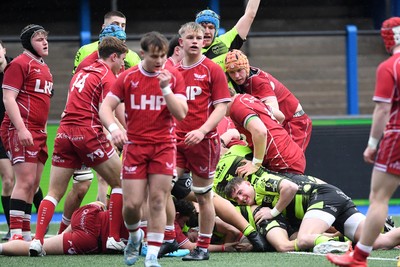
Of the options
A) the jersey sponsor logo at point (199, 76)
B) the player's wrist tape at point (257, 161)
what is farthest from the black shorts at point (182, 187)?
the jersey sponsor logo at point (199, 76)

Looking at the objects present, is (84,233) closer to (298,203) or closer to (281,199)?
(281,199)

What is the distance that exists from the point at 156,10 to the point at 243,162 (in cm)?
987

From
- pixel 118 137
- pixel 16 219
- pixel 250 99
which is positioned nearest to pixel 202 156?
pixel 118 137

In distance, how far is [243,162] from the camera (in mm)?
9891

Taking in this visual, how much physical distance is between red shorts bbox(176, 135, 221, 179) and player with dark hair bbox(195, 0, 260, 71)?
2.02 meters

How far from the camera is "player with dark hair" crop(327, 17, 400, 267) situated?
7.29 meters

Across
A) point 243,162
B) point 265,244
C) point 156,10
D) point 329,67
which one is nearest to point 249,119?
point 243,162

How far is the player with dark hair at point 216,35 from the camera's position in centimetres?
1048

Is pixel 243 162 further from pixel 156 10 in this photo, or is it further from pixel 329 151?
pixel 156 10

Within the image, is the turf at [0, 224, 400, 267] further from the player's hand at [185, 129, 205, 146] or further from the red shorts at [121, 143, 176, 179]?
the player's hand at [185, 129, 205, 146]

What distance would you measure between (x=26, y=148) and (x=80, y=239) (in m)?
1.13

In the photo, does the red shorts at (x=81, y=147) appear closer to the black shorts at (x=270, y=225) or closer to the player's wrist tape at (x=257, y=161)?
the player's wrist tape at (x=257, y=161)

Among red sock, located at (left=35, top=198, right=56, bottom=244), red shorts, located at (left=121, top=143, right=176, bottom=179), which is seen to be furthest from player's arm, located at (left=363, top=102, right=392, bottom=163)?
red sock, located at (left=35, top=198, right=56, bottom=244)

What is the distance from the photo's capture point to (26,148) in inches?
378
